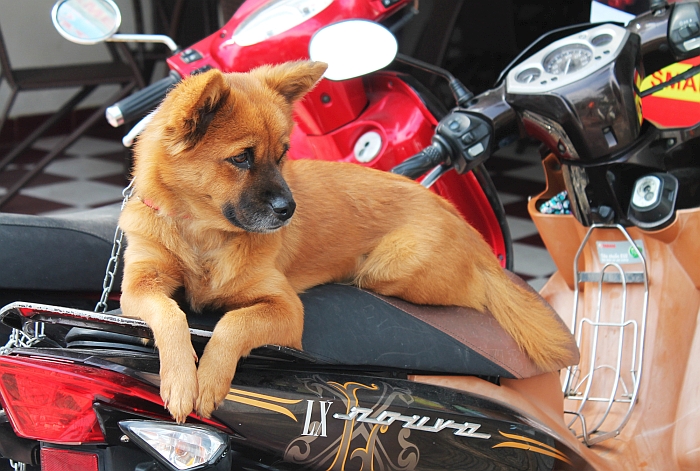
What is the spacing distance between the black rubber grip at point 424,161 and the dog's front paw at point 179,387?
34.2 inches

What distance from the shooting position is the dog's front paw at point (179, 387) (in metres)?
1.37

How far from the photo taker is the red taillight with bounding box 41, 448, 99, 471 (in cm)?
138

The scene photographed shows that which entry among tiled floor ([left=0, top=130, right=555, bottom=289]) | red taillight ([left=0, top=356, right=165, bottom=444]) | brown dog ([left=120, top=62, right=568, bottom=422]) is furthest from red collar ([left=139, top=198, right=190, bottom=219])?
tiled floor ([left=0, top=130, right=555, bottom=289])

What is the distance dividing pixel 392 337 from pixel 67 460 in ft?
2.25

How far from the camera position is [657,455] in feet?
6.93

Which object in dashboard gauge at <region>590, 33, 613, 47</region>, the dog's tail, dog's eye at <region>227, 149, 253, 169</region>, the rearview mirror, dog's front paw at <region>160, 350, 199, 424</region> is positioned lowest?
the dog's tail

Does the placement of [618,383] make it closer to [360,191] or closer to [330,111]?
[360,191]

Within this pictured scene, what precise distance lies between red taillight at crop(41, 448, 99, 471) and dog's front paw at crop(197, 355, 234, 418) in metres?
0.20

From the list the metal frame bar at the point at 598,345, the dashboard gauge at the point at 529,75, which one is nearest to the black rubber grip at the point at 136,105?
the dashboard gauge at the point at 529,75

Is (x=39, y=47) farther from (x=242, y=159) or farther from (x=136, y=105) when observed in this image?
(x=242, y=159)

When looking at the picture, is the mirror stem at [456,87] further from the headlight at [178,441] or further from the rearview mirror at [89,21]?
the headlight at [178,441]

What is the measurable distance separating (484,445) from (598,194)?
0.81 metres

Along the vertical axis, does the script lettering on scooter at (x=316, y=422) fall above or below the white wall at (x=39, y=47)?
above

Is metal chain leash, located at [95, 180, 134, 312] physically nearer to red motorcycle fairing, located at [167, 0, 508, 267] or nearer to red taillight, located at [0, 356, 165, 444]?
red taillight, located at [0, 356, 165, 444]
